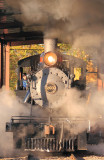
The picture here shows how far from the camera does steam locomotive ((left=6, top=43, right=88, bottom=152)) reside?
18.9 ft

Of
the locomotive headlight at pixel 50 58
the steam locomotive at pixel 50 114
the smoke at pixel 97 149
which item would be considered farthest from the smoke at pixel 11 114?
the smoke at pixel 97 149

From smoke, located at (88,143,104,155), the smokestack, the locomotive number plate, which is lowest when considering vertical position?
smoke, located at (88,143,104,155)

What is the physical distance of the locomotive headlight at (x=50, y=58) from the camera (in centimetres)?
600

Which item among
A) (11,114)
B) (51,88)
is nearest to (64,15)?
(51,88)

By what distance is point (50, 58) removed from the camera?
6.00 meters

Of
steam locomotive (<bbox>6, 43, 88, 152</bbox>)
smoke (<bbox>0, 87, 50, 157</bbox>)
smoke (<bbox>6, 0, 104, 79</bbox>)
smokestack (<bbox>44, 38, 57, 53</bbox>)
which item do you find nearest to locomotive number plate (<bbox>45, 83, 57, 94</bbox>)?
steam locomotive (<bbox>6, 43, 88, 152</bbox>)

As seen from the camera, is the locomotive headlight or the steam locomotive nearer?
the steam locomotive

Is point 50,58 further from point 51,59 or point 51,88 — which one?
point 51,88

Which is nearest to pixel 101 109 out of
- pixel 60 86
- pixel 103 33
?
pixel 60 86

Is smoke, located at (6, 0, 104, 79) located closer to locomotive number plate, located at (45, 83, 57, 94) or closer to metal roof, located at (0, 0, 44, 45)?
metal roof, located at (0, 0, 44, 45)

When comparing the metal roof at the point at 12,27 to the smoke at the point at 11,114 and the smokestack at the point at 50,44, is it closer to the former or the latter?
the smokestack at the point at 50,44

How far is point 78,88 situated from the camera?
Answer: 20.7 feet

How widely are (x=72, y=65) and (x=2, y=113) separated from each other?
7.08 feet

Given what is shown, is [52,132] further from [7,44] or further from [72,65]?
[7,44]
